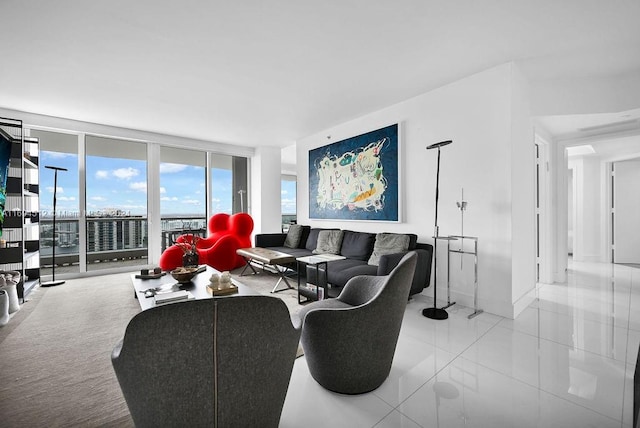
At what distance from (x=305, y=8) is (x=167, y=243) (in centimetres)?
537

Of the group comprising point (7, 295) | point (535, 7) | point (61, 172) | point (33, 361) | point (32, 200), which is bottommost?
point (33, 361)

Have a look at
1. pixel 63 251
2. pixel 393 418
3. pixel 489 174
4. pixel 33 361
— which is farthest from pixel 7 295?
pixel 489 174

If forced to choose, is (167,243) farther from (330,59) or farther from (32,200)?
(330,59)

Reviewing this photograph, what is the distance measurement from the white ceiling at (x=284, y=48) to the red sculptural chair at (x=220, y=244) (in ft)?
7.42

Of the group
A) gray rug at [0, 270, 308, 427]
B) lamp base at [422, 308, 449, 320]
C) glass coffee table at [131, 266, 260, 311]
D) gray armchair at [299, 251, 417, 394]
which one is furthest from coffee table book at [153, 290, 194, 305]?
lamp base at [422, 308, 449, 320]

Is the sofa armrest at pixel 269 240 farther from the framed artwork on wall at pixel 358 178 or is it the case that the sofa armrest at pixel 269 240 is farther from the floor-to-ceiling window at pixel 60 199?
the floor-to-ceiling window at pixel 60 199

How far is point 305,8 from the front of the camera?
212cm

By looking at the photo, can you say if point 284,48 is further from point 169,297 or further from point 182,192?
point 182,192

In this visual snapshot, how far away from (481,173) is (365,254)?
1781 millimetres

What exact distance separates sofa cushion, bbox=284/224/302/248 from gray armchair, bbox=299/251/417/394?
141 inches

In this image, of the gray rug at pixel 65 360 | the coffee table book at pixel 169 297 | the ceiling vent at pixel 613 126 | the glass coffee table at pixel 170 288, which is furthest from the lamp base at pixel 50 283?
the ceiling vent at pixel 613 126

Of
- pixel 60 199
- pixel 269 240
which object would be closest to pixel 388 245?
pixel 269 240

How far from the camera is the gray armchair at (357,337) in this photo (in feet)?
5.30

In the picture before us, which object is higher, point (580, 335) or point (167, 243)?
point (167, 243)
